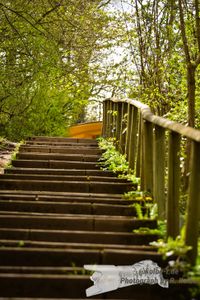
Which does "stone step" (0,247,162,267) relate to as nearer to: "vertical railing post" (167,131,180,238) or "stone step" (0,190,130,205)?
"vertical railing post" (167,131,180,238)

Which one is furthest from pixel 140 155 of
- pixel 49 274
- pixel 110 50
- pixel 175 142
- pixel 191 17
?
pixel 110 50

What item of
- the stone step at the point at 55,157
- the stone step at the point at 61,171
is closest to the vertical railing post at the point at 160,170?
the stone step at the point at 61,171

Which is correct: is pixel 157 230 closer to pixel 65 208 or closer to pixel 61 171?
pixel 65 208

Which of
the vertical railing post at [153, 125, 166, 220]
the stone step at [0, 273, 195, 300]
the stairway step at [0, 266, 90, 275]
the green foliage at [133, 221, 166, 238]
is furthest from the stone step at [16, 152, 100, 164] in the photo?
the stone step at [0, 273, 195, 300]

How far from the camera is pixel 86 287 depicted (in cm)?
347

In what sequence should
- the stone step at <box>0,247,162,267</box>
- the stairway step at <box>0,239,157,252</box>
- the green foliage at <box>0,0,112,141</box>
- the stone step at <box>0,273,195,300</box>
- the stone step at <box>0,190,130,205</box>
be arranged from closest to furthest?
the stone step at <box>0,273,195,300</box>, the stone step at <box>0,247,162,267</box>, the stairway step at <box>0,239,157,252</box>, the stone step at <box>0,190,130,205</box>, the green foliage at <box>0,0,112,141</box>

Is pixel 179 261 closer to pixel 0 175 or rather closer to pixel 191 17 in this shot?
pixel 0 175

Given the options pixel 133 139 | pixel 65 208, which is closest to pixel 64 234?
pixel 65 208

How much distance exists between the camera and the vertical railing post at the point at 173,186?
13.5 feet

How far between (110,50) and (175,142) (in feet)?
57.6

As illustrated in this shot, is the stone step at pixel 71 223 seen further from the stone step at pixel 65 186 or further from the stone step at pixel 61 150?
the stone step at pixel 61 150

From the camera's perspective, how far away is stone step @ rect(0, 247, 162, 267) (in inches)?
150

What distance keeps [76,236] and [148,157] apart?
1.49m

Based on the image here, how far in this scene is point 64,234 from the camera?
4355 mm
